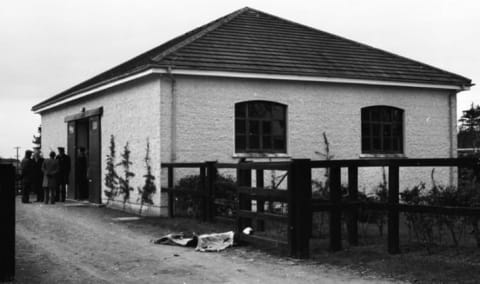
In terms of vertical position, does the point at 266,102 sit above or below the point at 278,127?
above

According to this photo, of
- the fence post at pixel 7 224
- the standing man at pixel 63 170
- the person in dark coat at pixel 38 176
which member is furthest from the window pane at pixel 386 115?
the fence post at pixel 7 224

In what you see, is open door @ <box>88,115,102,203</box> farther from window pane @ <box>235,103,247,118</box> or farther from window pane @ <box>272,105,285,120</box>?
window pane @ <box>272,105,285,120</box>

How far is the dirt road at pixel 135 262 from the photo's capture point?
26.5ft

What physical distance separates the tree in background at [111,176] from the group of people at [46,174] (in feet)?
6.48

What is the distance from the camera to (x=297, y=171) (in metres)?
9.59

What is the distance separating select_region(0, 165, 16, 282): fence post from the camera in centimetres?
755

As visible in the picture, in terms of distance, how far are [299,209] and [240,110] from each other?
869 cm

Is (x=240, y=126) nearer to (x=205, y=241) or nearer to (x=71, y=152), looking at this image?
(x=205, y=241)

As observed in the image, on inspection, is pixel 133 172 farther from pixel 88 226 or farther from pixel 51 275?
pixel 51 275

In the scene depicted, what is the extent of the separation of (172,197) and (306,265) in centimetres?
750

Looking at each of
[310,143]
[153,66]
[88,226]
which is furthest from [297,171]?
[310,143]

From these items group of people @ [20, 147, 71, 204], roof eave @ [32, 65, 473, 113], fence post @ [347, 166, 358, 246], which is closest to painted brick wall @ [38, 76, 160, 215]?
roof eave @ [32, 65, 473, 113]

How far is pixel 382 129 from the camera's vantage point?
2002cm

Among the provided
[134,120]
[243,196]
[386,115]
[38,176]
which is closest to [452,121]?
[386,115]
